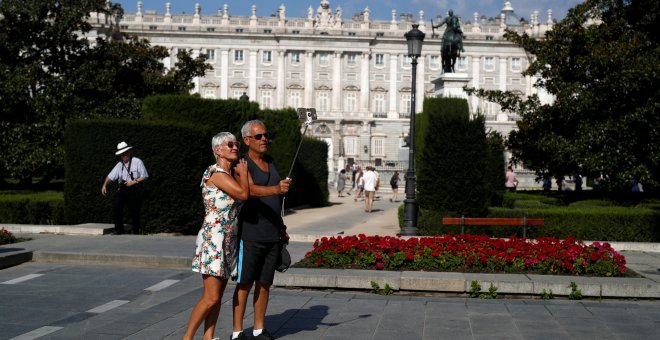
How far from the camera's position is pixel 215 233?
6254 millimetres

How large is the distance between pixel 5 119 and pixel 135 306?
22196 mm

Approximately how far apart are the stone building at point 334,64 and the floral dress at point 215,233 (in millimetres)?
73371

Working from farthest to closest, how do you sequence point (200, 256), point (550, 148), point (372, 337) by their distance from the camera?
point (550, 148) < point (372, 337) < point (200, 256)

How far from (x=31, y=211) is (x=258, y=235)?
42.1ft

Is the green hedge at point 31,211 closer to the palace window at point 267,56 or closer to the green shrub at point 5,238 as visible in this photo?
the green shrub at point 5,238

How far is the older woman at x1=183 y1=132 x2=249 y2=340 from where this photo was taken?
6176 millimetres

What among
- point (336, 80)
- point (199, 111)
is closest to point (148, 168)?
point (199, 111)

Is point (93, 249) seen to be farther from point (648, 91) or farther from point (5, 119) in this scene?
point (5, 119)

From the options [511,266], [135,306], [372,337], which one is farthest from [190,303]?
[511,266]

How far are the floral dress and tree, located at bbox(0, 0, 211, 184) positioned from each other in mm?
22585

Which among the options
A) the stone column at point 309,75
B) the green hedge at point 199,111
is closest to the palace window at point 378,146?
the stone column at point 309,75

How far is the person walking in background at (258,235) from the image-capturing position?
21.3ft

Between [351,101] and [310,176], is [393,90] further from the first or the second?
[310,176]

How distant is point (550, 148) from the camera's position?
22547 millimetres
